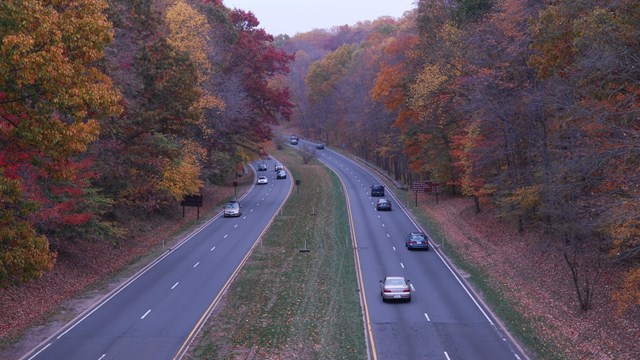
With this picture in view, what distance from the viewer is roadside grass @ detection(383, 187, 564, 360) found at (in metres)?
21.0

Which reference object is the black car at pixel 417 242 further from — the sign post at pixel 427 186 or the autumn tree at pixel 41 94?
the autumn tree at pixel 41 94

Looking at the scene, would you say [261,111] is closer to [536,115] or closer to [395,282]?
[536,115]

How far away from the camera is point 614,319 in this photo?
2328cm

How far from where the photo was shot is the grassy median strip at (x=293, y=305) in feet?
69.7

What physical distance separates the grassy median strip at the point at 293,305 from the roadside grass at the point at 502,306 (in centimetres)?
545

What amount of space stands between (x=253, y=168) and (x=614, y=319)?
255 feet

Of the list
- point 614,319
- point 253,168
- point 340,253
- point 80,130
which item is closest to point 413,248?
point 340,253

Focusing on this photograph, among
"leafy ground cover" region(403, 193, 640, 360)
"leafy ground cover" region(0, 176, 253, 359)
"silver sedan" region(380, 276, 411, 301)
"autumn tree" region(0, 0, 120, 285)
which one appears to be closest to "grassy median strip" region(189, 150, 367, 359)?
"silver sedan" region(380, 276, 411, 301)

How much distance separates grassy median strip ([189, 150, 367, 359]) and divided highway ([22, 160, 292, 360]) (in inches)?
34.8

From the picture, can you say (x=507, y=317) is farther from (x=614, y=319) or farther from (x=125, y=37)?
(x=125, y=37)

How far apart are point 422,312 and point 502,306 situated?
3321 millimetres

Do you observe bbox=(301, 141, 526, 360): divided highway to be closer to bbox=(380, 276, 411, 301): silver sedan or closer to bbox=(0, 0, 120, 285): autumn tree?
bbox=(380, 276, 411, 301): silver sedan

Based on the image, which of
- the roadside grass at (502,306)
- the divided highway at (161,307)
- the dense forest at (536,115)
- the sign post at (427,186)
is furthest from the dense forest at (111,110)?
the roadside grass at (502,306)

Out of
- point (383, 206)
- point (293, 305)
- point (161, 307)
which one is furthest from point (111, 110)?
point (383, 206)
